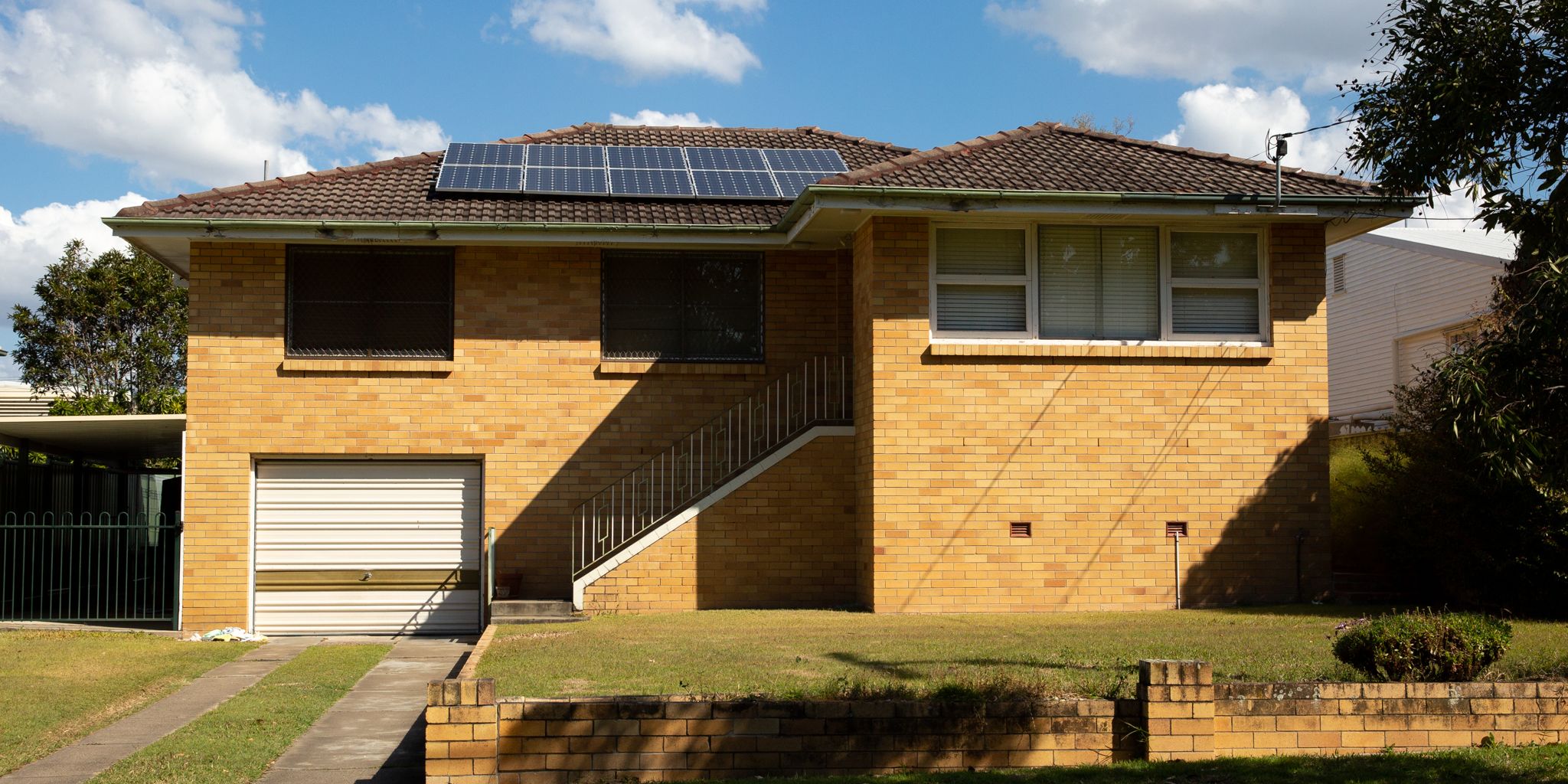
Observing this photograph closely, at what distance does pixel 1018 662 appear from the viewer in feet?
33.1

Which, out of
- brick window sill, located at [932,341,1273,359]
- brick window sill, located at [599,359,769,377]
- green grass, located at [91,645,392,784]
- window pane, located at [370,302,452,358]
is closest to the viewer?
green grass, located at [91,645,392,784]

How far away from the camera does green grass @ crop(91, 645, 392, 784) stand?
8.57 metres

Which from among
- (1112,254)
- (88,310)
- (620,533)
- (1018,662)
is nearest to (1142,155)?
(1112,254)

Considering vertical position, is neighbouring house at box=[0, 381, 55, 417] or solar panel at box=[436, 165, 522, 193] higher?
solar panel at box=[436, 165, 522, 193]

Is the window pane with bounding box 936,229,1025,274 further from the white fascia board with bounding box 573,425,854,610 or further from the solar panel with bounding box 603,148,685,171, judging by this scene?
the solar panel with bounding box 603,148,685,171

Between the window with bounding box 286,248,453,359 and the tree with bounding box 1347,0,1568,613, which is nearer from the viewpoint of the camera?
the tree with bounding box 1347,0,1568,613

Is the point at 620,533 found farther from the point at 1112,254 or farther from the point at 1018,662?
the point at 1018,662

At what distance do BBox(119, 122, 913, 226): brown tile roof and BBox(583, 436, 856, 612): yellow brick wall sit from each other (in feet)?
10.1

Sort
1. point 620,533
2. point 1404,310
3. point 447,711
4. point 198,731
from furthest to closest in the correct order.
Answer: point 1404,310
point 620,533
point 198,731
point 447,711

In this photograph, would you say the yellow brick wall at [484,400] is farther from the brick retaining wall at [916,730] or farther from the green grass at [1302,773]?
the green grass at [1302,773]

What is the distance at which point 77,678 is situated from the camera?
41.5 feet

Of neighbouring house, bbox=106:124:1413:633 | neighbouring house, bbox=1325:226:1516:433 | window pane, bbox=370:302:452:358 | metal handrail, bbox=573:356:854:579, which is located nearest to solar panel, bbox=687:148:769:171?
neighbouring house, bbox=106:124:1413:633

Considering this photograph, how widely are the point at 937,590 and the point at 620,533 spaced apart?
159 inches

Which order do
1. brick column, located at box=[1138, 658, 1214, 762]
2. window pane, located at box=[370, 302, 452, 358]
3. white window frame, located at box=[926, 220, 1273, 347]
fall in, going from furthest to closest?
window pane, located at box=[370, 302, 452, 358]
white window frame, located at box=[926, 220, 1273, 347]
brick column, located at box=[1138, 658, 1214, 762]
